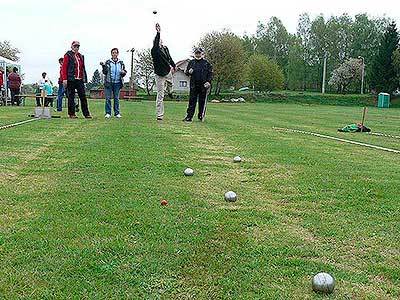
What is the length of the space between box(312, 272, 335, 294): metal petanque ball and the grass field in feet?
0.18

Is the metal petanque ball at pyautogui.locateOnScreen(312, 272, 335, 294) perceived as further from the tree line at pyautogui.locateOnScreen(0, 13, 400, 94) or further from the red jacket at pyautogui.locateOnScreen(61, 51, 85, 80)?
the tree line at pyautogui.locateOnScreen(0, 13, 400, 94)

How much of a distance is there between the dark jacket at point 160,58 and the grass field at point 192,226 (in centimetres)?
702

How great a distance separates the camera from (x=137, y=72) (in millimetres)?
75250

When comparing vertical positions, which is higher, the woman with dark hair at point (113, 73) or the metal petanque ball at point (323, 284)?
the woman with dark hair at point (113, 73)

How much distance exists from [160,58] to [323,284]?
12.0 m

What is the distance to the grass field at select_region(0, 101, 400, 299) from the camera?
9.93 feet

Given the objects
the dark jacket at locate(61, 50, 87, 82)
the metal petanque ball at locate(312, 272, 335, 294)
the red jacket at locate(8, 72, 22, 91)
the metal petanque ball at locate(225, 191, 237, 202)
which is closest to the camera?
the metal petanque ball at locate(312, 272, 335, 294)

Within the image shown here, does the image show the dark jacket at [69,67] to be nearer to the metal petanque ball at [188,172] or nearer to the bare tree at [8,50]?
the metal petanque ball at [188,172]

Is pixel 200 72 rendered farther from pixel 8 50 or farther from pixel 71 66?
pixel 8 50

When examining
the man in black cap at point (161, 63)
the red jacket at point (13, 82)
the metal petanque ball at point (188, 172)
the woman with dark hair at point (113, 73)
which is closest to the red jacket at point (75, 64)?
the woman with dark hair at point (113, 73)

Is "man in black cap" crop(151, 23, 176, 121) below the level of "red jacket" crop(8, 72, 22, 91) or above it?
above

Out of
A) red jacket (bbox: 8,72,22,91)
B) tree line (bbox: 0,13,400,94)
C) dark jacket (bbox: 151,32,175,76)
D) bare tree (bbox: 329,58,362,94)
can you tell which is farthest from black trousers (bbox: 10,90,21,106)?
bare tree (bbox: 329,58,362,94)

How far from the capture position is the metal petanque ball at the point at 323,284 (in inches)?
116

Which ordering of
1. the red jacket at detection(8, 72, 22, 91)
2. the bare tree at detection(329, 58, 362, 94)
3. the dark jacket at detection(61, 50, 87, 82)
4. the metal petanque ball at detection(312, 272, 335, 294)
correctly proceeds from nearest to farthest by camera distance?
the metal petanque ball at detection(312, 272, 335, 294) < the dark jacket at detection(61, 50, 87, 82) < the red jacket at detection(8, 72, 22, 91) < the bare tree at detection(329, 58, 362, 94)
